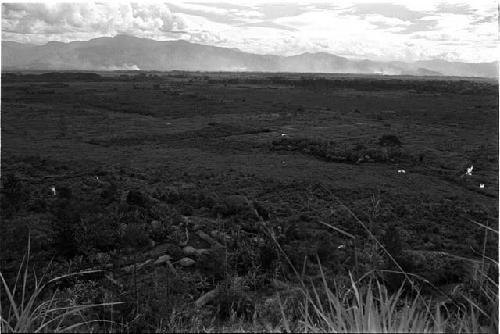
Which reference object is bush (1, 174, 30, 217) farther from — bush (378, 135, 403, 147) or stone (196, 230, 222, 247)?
bush (378, 135, 403, 147)

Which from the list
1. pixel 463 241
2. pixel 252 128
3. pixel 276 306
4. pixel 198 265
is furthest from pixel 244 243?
pixel 252 128

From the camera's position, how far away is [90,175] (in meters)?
13.9

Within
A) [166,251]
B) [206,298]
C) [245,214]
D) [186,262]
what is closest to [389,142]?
[245,214]

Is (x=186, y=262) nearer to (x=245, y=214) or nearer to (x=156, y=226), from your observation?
(x=156, y=226)

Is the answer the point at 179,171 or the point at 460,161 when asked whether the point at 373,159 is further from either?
the point at 179,171

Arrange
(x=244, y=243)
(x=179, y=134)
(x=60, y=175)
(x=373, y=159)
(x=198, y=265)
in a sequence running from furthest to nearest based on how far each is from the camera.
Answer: (x=179, y=134)
(x=373, y=159)
(x=60, y=175)
(x=244, y=243)
(x=198, y=265)

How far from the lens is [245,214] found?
32.4 feet

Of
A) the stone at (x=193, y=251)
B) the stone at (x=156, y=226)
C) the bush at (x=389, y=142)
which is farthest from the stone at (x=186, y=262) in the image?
the bush at (x=389, y=142)

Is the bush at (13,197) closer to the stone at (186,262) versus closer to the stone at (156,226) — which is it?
the stone at (156,226)

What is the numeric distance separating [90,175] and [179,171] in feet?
9.30

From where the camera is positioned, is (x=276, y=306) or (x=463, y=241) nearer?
(x=276, y=306)

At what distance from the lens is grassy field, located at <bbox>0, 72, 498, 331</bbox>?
4607 millimetres

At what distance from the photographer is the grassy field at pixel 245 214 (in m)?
4.61

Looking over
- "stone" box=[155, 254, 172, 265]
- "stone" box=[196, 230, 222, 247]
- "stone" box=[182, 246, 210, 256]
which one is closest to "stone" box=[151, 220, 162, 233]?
"stone" box=[196, 230, 222, 247]
